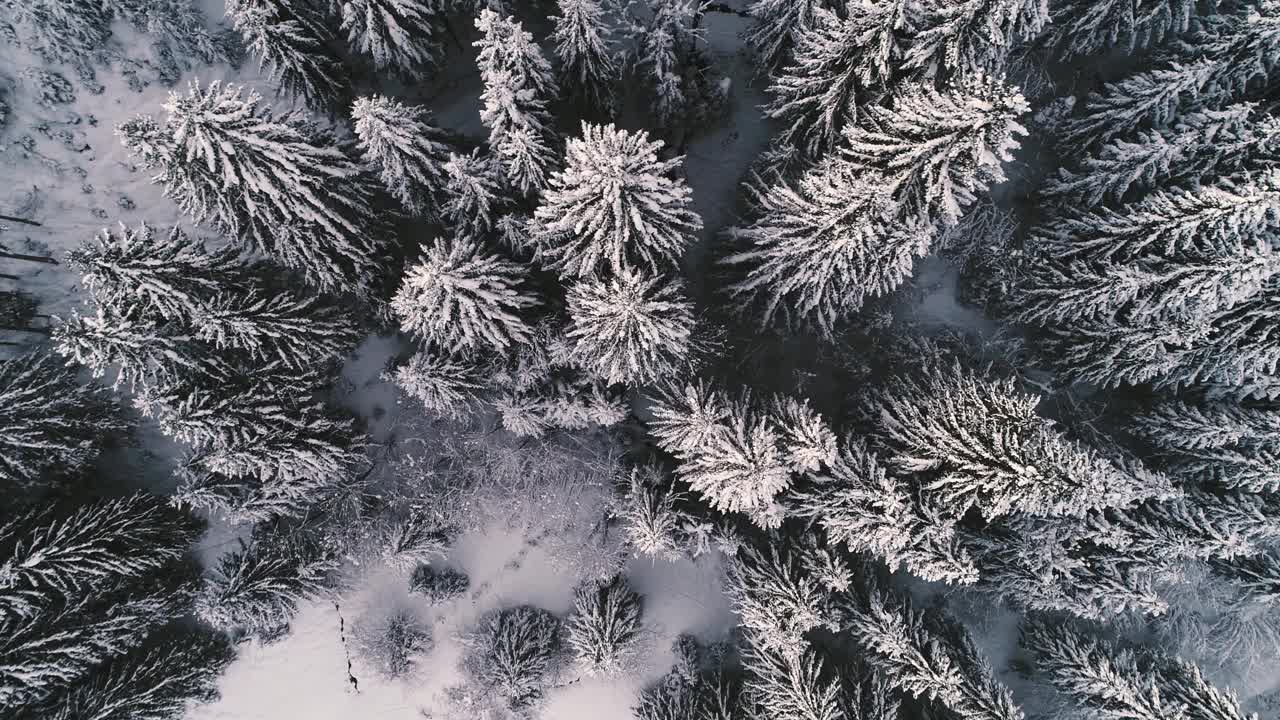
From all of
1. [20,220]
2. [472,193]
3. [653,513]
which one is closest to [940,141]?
[472,193]

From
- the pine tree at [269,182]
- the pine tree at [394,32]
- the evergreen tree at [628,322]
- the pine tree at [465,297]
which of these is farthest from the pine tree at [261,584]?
the pine tree at [394,32]

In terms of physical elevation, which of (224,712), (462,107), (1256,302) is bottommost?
(224,712)

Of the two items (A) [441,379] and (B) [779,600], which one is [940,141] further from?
(A) [441,379]

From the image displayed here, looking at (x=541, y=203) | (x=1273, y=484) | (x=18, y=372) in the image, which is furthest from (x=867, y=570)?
(x=18, y=372)

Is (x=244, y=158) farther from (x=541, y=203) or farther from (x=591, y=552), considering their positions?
(x=591, y=552)

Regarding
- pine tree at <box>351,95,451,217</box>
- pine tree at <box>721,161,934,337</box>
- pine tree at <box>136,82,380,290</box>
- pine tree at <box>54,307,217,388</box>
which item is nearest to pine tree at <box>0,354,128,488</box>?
pine tree at <box>54,307,217,388</box>

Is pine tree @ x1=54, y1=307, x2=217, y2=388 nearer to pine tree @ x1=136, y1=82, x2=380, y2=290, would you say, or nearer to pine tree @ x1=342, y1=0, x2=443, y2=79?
pine tree @ x1=136, y1=82, x2=380, y2=290
